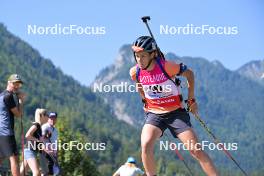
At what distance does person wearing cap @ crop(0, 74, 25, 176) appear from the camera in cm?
1124

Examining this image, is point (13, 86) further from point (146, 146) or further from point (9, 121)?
point (146, 146)

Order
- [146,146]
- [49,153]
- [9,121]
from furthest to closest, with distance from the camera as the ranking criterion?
[49,153] < [9,121] < [146,146]

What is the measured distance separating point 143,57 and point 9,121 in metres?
3.58

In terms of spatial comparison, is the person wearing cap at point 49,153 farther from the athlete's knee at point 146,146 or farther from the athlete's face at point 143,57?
the athlete's face at point 143,57

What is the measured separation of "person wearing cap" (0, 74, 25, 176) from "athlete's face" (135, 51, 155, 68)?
3.30m

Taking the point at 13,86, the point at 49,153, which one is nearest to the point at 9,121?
the point at 13,86

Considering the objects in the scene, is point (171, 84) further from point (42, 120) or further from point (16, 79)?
point (42, 120)

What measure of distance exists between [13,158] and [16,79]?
1429 millimetres

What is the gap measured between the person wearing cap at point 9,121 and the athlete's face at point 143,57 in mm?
3301

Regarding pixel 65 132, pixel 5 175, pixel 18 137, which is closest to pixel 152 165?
pixel 5 175

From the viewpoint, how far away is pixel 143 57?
889 centimetres

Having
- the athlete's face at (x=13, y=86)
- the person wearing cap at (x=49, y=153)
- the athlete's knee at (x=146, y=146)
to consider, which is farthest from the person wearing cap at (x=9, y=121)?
the athlete's knee at (x=146, y=146)

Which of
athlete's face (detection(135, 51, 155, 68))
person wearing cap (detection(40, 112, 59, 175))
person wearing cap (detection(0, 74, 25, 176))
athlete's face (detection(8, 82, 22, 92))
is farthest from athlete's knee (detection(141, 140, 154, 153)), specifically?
person wearing cap (detection(40, 112, 59, 175))

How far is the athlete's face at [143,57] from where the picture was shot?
29.1 ft
